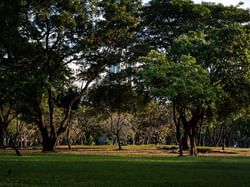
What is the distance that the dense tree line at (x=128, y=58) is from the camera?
3841 cm

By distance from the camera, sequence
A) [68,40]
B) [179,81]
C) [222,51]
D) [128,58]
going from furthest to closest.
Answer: [128,58] → [68,40] → [222,51] → [179,81]

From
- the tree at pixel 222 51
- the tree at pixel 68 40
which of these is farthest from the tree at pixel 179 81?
the tree at pixel 68 40

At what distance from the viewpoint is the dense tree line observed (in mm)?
38406

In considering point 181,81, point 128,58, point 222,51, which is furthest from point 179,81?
point 128,58

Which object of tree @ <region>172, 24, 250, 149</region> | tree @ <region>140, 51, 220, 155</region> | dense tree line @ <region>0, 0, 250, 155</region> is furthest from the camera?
tree @ <region>172, 24, 250, 149</region>

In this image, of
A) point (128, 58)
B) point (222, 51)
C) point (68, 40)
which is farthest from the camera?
point (128, 58)

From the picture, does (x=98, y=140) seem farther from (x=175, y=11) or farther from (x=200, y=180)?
(x=200, y=180)

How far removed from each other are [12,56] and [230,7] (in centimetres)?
1994

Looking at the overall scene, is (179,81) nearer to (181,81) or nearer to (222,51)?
(181,81)

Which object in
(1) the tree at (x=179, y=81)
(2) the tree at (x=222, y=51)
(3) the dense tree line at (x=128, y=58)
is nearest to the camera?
(1) the tree at (x=179, y=81)

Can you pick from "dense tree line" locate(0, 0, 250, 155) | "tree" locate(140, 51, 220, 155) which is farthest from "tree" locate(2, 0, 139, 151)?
"tree" locate(140, 51, 220, 155)

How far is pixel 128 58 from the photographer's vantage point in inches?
1874

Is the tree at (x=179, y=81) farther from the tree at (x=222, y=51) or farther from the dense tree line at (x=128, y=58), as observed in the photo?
the tree at (x=222, y=51)

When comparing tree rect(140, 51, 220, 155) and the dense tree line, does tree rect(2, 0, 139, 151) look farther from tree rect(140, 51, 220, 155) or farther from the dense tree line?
tree rect(140, 51, 220, 155)
